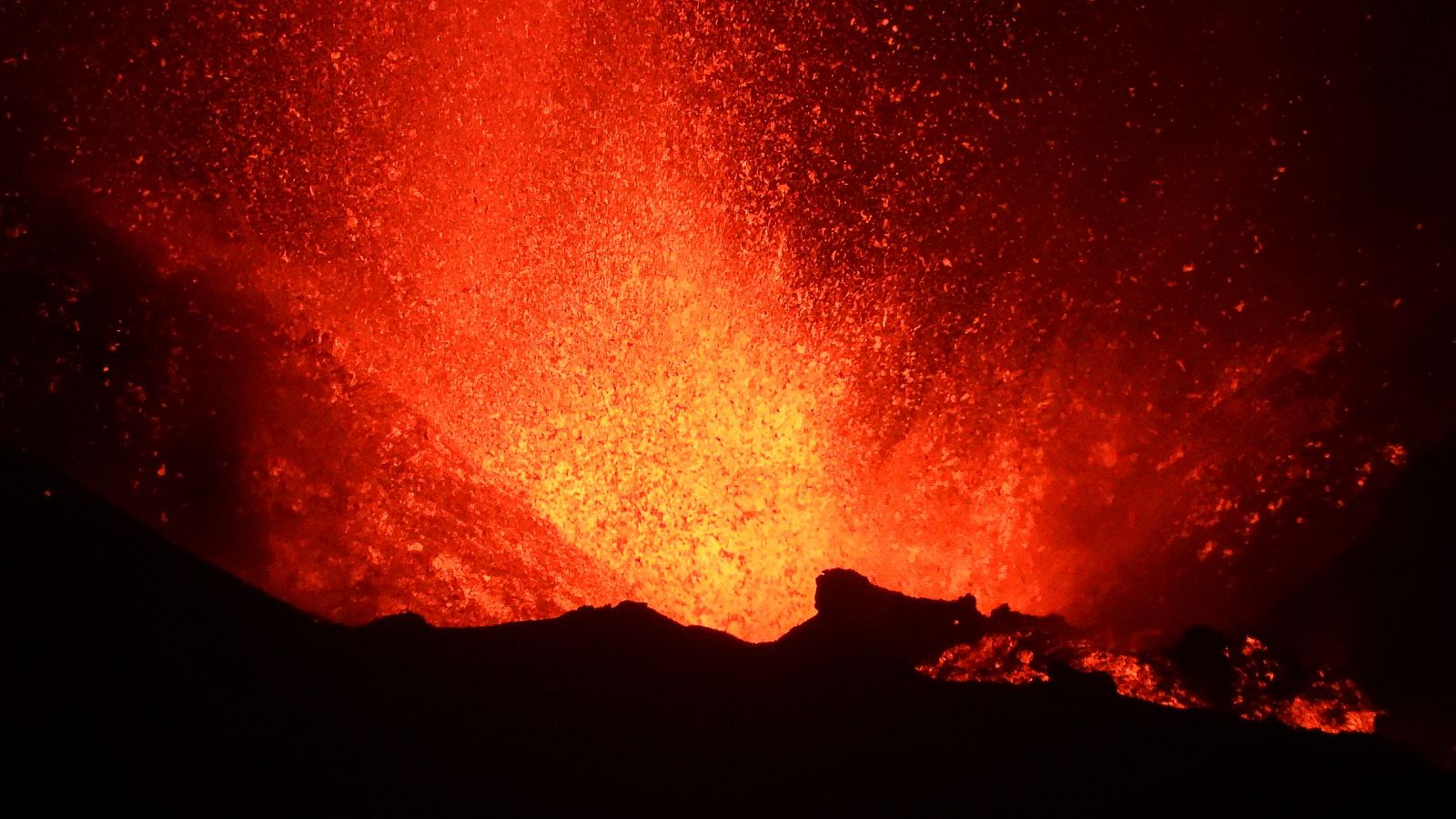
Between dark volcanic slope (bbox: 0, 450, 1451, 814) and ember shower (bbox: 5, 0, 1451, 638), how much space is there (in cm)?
205

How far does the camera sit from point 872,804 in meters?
2.88

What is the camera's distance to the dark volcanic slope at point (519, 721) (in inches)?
113

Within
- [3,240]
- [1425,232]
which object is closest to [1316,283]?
[1425,232]

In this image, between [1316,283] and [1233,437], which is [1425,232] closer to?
[1316,283]

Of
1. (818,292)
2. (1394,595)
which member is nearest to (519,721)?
(818,292)

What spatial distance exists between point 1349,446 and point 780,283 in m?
3.70

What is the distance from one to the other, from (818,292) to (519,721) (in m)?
3.74

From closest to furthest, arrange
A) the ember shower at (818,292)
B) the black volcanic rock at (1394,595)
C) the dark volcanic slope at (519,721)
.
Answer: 1. the dark volcanic slope at (519,721)
2. the ember shower at (818,292)
3. the black volcanic rock at (1394,595)

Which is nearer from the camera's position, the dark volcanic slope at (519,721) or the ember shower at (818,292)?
the dark volcanic slope at (519,721)

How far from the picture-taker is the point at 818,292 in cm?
609

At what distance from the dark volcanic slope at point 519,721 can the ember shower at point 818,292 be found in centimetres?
205

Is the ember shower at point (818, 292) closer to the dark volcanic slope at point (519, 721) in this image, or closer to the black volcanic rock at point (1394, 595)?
the black volcanic rock at point (1394, 595)

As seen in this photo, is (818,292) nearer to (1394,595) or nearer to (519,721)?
(519,721)

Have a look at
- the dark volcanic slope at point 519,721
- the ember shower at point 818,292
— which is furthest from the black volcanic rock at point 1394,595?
the dark volcanic slope at point 519,721
